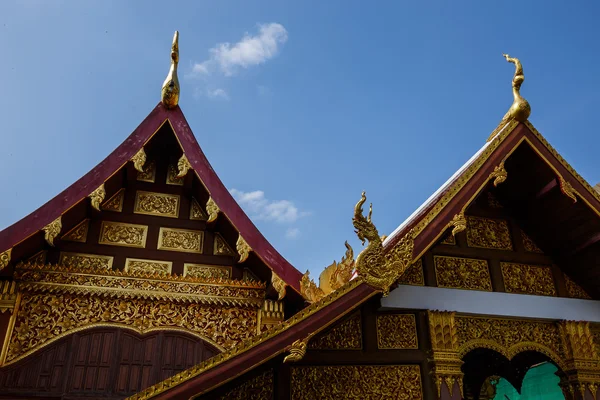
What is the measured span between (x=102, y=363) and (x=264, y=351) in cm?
272

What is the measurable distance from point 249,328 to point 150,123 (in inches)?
118

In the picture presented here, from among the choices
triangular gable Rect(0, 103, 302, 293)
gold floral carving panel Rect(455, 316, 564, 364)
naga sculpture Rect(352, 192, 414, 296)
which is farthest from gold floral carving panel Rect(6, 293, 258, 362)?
gold floral carving panel Rect(455, 316, 564, 364)

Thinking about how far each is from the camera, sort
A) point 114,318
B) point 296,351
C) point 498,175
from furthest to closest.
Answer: point 114,318 < point 498,175 < point 296,351

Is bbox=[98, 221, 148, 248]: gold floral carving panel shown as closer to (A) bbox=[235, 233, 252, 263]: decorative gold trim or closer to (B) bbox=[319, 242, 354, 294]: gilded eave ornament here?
(A) bbox=[235, 233, 252, 263]: decorative gold trim

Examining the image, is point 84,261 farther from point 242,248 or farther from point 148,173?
point 242,248

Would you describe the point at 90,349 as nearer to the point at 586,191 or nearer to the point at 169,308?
the point at 169,308

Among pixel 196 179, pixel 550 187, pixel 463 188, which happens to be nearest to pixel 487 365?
pixel 550 187

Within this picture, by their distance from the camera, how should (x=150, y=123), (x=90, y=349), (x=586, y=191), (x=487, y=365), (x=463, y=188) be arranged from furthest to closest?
(x=487, y=365)
(x=150, y=123)
(x=90, y=349)
(x=586, y=191)
(x=463, y=188)

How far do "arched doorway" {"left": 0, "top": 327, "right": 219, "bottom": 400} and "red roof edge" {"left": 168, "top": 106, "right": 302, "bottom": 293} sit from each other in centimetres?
124

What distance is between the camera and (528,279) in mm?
6012

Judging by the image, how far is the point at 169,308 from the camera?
641 cm

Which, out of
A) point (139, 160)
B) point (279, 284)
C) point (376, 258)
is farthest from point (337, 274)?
point (139, 160)

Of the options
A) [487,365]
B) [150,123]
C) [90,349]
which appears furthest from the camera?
[487,365]

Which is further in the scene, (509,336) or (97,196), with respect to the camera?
(97,196)
